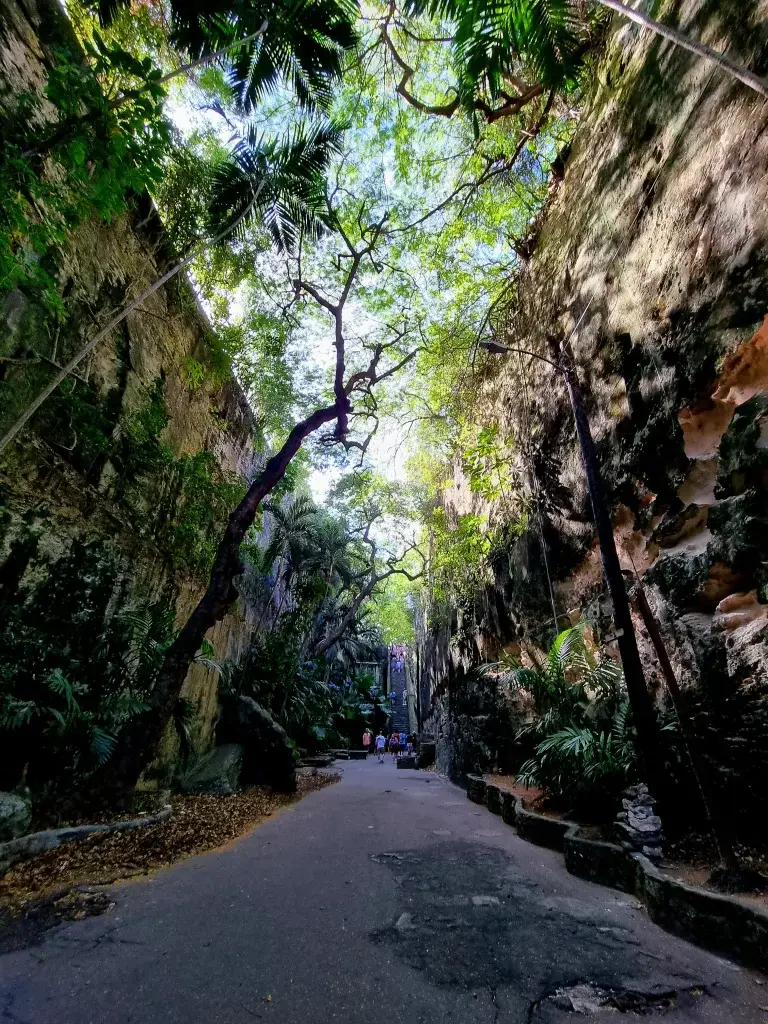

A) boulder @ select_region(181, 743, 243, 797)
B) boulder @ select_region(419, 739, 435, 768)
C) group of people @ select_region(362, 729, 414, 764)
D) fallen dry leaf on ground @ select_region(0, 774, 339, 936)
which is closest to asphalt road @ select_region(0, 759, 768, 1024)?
fallen dry leaf on ground @ select_region(0, 774, 339, 936)

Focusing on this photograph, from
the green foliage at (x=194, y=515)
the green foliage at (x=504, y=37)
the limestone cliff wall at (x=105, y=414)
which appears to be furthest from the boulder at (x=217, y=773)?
the green foliage at (x=504, y=37)

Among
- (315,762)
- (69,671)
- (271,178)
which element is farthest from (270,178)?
(315,762)

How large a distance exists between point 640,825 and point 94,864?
15.0ft

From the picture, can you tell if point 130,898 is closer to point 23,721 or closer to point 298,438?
point 23,721

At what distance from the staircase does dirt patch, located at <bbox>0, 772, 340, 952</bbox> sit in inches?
957

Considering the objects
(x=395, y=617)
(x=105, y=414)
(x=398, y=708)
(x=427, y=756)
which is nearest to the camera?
(x=105, y=414)

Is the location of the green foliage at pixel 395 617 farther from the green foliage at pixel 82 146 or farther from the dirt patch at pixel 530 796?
the green foliage at pixel 82 146

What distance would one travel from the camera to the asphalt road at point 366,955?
2.22 meters

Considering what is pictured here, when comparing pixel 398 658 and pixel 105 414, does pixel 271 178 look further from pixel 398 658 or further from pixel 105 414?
pixel 398 658

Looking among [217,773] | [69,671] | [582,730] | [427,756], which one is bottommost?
[217,773]

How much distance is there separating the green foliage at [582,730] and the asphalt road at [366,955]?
0.91m

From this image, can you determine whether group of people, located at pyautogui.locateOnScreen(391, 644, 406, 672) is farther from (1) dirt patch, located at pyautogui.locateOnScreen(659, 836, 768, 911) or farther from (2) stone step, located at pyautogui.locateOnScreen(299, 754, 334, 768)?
(1) dirt patch, located at pyautogui.locateOnScreen(659, 836, 768, 911)

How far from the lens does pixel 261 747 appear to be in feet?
30.7

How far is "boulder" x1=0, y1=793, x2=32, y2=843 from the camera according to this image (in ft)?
12.3
